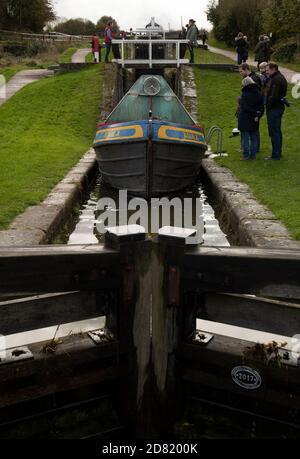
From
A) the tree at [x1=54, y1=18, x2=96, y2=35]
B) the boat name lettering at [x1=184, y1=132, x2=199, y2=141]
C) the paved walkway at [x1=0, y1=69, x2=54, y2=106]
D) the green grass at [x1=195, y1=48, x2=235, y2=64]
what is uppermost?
the tree at [x1=54, y1=18, x2=96, y2=35]

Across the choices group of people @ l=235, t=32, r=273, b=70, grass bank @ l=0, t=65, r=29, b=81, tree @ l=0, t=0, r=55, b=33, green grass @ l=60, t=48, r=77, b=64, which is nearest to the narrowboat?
group of people @ l=235, t=32, r=273, b=70

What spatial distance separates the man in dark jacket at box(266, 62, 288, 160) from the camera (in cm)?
881

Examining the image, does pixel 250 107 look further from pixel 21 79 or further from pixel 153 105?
pixel 21 79

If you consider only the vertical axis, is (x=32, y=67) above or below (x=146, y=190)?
above

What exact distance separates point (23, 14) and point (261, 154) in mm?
35676

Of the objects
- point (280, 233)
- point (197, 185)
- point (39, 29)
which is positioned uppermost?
point (39, 29)

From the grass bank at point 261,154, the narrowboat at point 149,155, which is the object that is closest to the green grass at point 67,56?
the grass bank at point 261,154

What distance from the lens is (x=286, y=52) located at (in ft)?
80.4

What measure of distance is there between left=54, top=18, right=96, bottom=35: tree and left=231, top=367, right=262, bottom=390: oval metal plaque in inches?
2118

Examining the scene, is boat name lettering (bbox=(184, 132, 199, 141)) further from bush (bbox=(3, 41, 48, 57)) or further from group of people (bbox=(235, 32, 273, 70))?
bush (bbox=(3, 41, 48, 57))
